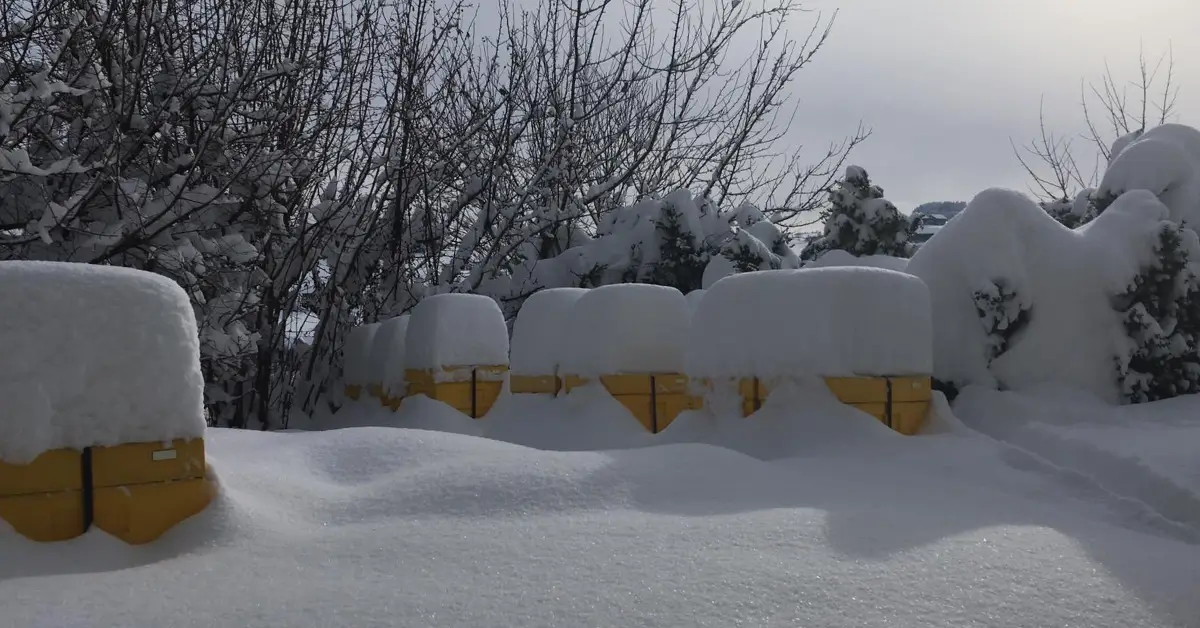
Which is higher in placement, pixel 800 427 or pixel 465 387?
pixel 465 387

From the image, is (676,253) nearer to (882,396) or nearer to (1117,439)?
(882,396)

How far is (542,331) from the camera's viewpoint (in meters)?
7.31

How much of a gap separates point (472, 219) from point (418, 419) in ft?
21.7

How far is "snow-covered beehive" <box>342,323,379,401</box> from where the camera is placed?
880 cm

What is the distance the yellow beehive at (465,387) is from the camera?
724 cm

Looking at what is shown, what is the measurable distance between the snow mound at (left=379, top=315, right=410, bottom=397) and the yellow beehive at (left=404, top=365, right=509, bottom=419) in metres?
0.39

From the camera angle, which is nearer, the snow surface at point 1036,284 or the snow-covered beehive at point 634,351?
the snow-covered beehive at point 634,351

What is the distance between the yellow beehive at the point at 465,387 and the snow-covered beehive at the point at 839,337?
2.41 m

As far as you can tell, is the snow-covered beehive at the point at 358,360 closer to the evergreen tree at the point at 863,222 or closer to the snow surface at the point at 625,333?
the snow surface at the point at 625,333

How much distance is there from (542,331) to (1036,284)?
4.05m

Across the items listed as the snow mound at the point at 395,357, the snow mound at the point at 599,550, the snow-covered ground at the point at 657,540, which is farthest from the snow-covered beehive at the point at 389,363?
the snow mound at the point at 599,550

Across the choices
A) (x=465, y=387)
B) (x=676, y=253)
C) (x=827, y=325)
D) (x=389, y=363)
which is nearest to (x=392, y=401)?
(x=389, y=363)

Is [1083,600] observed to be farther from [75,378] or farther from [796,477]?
[75,378]

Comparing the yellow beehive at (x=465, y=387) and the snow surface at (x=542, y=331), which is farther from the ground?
the snow surface at (x=542, y=331)
